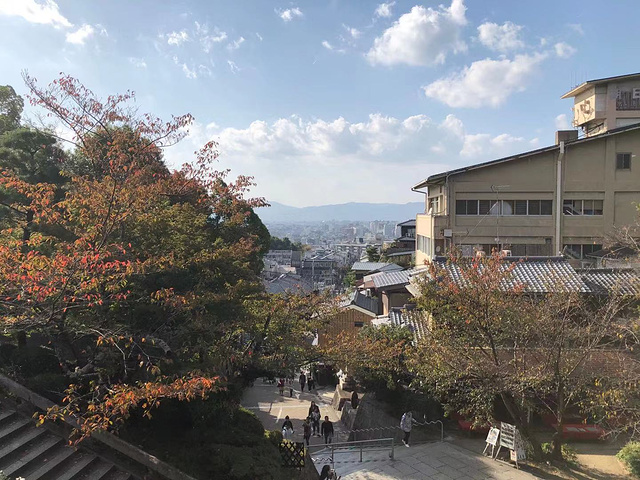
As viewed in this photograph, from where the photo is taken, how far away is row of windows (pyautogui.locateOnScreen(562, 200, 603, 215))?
2501cm

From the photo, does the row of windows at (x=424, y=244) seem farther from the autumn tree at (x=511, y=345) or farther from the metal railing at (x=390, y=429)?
the autumn tree at (x=511, y=345)

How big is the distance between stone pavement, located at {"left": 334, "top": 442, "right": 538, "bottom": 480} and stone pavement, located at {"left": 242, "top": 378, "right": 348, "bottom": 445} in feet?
11.5

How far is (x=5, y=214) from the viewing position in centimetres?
1330

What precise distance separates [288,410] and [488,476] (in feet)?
35.0

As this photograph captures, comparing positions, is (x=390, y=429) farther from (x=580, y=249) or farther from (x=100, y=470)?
(x=580, y=249)

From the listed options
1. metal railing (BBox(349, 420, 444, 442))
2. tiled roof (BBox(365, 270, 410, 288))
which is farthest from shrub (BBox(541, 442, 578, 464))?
tiled roof (BBox(365, 270, 410, 288))

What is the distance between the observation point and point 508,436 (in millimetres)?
12672

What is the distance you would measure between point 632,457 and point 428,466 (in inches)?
217

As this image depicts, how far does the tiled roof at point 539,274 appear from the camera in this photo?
50.8 feet

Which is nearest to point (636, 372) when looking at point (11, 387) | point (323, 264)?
point (11, 387)

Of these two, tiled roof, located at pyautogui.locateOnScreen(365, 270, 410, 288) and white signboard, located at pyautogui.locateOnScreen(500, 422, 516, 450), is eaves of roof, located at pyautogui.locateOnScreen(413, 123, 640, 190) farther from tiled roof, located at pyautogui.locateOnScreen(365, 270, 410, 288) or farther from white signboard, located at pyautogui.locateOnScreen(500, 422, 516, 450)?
white signboard, located at pyautogui.locateOnScreen(500, 422, 516, 450)

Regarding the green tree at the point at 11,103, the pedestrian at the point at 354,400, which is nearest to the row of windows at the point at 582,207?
the pedestrian at the point at 354,400

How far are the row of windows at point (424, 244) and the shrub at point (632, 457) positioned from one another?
16.4 m

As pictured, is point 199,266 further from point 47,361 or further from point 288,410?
point 288,410
